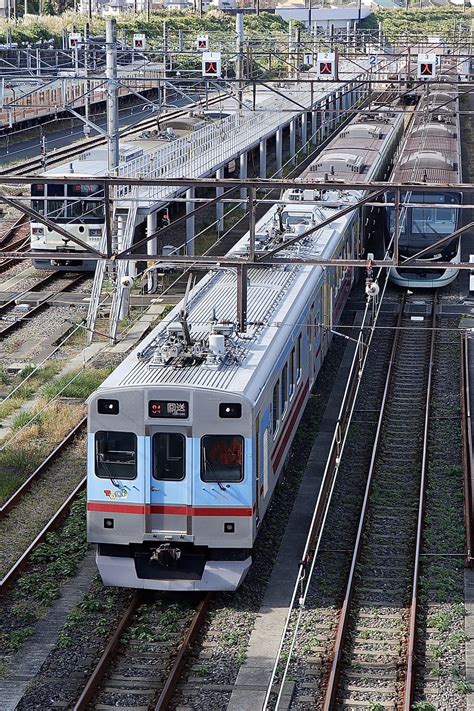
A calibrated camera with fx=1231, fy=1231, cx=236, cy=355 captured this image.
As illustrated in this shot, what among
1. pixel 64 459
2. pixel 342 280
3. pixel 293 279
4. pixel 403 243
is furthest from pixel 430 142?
pixel 64 459

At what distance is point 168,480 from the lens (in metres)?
11.3

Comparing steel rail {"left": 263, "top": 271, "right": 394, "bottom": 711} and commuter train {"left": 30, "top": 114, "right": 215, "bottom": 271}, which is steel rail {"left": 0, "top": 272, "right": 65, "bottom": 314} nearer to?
commuter train {"left": 30, "top": 114, "right": 215, "bottom": 271}

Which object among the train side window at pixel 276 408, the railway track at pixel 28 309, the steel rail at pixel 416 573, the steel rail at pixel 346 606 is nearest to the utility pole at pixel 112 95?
Result: the railway track at pixel 28 309

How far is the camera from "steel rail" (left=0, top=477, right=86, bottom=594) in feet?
39.6

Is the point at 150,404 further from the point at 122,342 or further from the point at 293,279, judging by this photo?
the point at 122,342

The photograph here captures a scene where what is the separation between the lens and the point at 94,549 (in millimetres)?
12930

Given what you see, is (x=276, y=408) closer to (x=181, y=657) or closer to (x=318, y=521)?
(x=318, y=521)

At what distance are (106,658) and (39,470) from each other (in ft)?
16.9

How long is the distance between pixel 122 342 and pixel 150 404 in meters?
11.1

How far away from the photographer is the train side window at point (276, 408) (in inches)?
502

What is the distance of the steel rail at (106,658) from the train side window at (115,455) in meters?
1.24

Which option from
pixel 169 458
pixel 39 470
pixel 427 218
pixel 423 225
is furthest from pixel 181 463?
pixel 427 218

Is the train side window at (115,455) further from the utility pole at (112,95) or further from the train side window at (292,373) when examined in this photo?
the utility pole at (112,95)

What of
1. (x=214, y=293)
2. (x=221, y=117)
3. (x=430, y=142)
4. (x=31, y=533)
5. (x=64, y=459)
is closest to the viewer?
(x=31, y=533)
